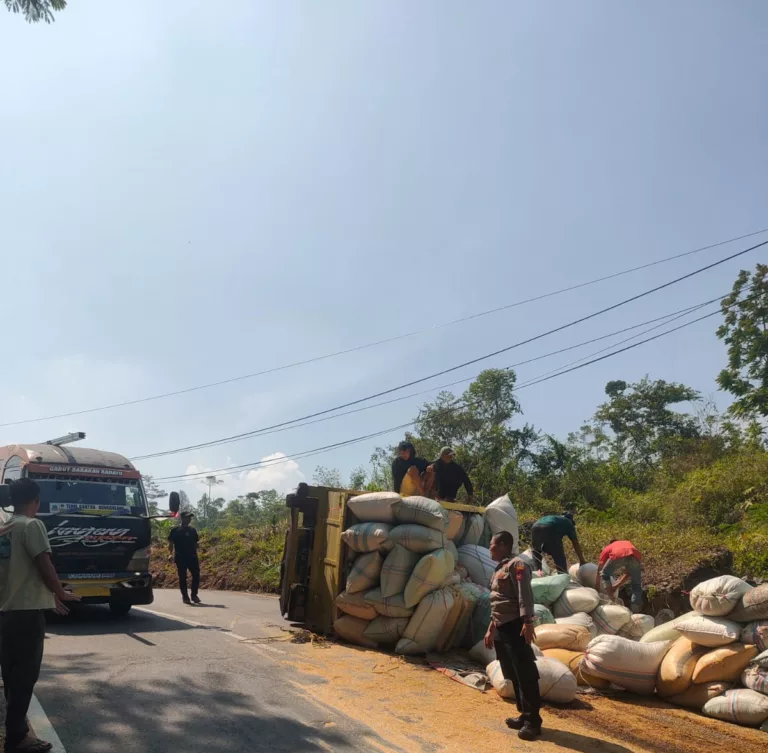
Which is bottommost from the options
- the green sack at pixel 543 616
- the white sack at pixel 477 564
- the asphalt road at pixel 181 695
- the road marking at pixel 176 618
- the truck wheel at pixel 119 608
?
the road marking at pixel 176 618

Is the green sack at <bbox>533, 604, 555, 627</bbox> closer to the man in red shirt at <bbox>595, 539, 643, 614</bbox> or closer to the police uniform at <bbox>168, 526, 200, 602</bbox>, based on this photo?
the man in red shirt at <bbox>595, 539, 643, 614</bbox>

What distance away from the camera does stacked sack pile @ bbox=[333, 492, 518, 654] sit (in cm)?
700

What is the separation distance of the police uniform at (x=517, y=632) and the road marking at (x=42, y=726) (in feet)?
9.98

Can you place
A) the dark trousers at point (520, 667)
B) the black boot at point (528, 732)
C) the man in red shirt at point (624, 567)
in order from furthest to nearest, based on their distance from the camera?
the man in red shirt at point (624, 567) < the dark trousers at point (520, 667) < the black boot at point (528, 732)

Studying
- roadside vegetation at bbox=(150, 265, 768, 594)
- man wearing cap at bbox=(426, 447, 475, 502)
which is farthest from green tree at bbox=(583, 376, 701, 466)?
man wearing cap at bbox=(426, 447, 475, 502)

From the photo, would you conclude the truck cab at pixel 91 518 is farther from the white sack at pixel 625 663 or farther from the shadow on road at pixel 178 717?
the white sack at pixel 625 663

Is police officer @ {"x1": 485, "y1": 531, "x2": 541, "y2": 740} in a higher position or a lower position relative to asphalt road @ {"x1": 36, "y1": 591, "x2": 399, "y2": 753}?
higher

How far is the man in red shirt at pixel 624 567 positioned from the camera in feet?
26.7

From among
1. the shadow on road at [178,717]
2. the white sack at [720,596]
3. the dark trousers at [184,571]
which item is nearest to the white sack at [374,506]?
the shadow on road at [178,717]

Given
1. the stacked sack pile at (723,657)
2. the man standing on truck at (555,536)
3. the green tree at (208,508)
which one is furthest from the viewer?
the green tree at (208,508)

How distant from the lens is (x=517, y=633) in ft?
16.8

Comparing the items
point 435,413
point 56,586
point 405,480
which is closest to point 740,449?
point 435,413

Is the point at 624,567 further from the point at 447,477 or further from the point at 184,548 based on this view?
the point at 184,548

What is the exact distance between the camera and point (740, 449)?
1842cm
